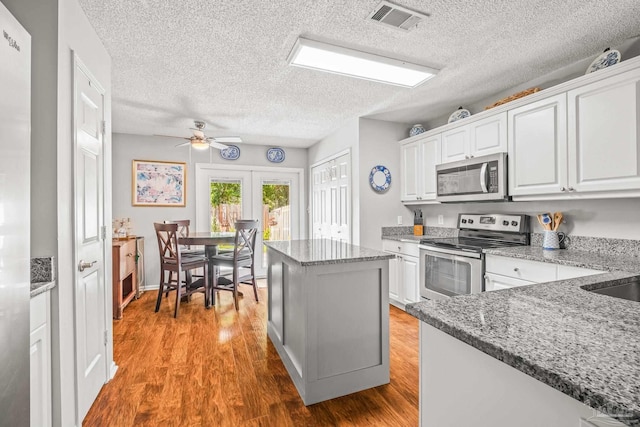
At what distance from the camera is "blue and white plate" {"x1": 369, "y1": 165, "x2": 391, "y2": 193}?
3.93 m

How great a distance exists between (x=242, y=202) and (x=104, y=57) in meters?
3.27

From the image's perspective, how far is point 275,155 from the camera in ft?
17.8

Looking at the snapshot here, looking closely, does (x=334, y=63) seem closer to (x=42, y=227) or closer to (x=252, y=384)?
(x=42, y=227)

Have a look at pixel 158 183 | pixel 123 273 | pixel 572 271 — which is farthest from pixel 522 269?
pixel 158 183

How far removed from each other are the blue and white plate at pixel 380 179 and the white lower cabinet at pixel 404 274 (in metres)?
0.70

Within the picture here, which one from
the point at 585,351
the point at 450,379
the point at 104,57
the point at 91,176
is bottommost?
the point at 450,379

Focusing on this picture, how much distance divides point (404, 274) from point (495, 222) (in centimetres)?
111

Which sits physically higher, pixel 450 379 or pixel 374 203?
pixel 374 203

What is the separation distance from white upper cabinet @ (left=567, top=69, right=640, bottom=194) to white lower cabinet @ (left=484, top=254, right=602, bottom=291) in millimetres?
624

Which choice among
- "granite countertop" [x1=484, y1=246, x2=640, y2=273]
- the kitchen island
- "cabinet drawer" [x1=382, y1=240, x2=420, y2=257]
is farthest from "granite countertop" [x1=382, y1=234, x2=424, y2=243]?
the kitchen island

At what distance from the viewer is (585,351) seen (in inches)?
23.5

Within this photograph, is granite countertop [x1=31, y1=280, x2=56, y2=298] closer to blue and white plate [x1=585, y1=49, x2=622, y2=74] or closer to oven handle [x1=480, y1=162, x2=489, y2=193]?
oven handle [x1=480, y1=162, x2=489, y2=193]

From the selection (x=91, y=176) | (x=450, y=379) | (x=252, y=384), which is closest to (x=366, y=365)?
(x=252, y=384)

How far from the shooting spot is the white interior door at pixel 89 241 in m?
1.64
